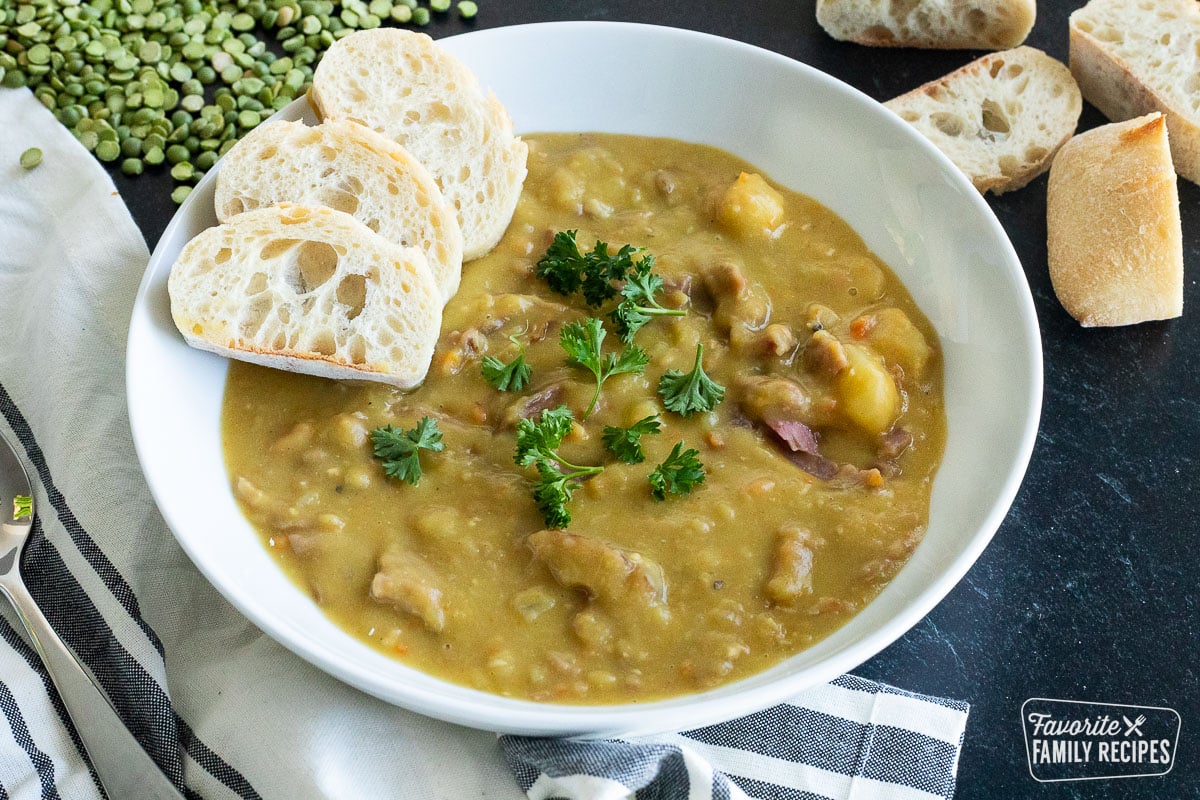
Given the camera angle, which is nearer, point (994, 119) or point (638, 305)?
point (638, 305)

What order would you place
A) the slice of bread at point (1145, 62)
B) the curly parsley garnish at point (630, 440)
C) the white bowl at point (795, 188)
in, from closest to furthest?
1. the white bowl at point (795, 188)
2. the curly parsley garnish at point (630, 440)
3. the slice of bread at point (1145, 62)

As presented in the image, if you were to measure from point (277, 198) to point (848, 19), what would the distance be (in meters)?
2.47

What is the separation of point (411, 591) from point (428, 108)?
5.68 ft

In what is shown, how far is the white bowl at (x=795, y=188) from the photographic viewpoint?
302 cm

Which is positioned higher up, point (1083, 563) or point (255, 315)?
point (255, 315)

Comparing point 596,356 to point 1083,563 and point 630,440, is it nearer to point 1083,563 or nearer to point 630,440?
point 630,440

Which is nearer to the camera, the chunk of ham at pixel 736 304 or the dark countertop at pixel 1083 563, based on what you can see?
the dark countertop at pixel 1083 563

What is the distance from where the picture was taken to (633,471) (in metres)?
3.37

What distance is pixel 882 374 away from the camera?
3.53 meters

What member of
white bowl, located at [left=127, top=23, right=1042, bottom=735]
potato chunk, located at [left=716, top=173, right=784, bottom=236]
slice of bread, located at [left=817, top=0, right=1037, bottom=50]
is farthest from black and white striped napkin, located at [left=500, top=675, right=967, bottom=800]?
slice of bread, located at [left=817, top=0, right=1037, bottom=50]

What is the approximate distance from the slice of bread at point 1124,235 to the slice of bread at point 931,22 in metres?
0.78

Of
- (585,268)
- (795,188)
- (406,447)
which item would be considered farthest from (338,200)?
(795,188)

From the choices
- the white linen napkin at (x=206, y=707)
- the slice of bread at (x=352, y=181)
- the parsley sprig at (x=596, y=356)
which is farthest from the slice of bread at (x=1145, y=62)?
the slice of bread at (x=352, y=181)

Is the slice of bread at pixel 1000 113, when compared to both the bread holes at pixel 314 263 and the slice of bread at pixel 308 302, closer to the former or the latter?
the slice of bread at pixel 308 302
